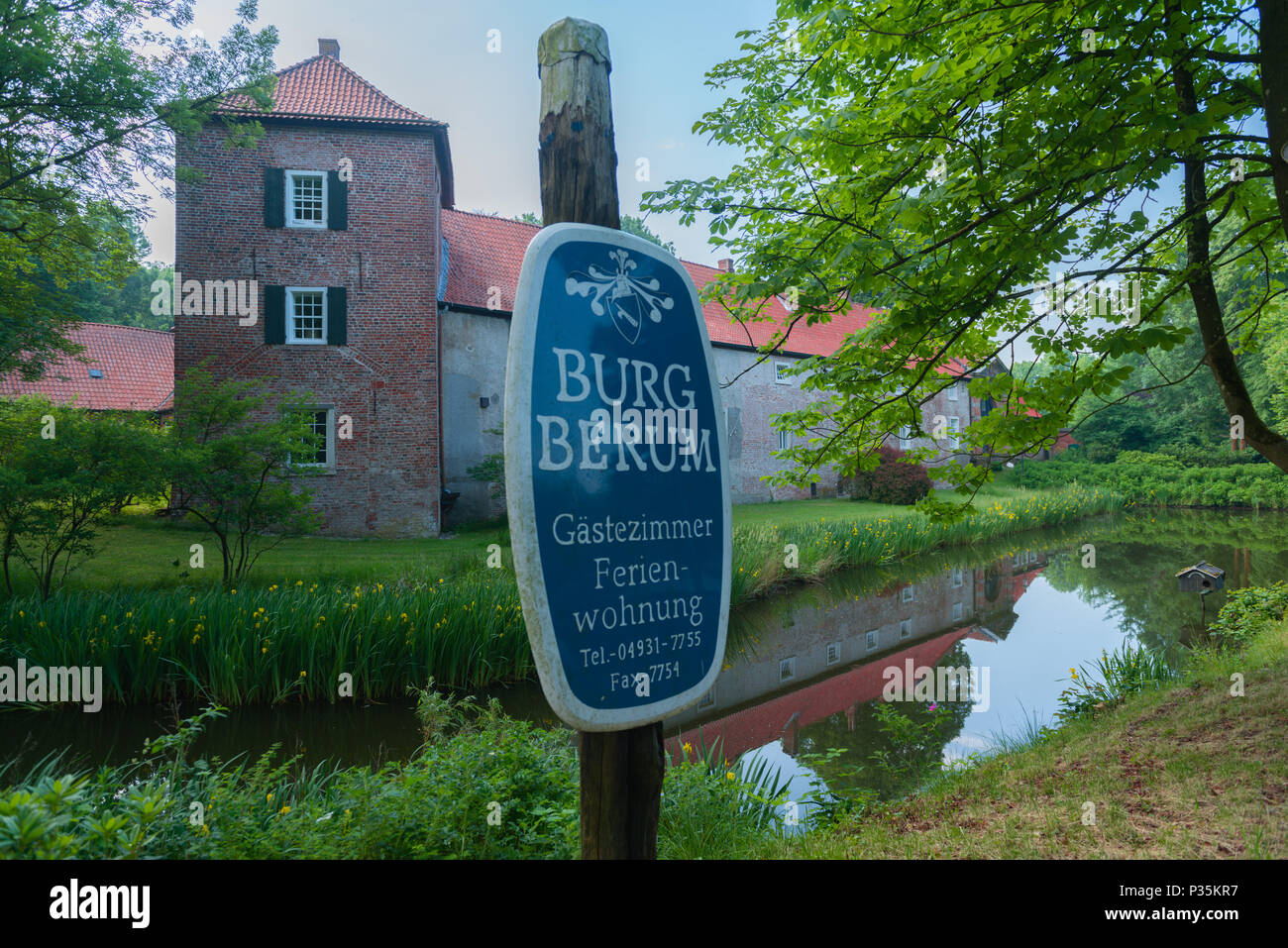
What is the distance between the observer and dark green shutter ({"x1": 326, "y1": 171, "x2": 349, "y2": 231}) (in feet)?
51.6

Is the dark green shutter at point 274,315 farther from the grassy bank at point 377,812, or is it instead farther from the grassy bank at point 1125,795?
the grassy bank at point 1125,795

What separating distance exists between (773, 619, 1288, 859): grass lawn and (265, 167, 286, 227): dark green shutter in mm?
16678

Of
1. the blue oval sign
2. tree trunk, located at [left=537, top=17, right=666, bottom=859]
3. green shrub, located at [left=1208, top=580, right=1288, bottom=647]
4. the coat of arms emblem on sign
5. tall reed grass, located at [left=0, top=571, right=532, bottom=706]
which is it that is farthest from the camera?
green shrub, located at [left=1208, top=580, right=1288, bottom=647]

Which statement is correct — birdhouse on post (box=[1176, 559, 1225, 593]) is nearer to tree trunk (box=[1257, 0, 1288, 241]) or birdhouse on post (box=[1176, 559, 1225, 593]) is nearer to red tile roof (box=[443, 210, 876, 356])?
tree trunk (box=[1257, 0, 1288, 241])

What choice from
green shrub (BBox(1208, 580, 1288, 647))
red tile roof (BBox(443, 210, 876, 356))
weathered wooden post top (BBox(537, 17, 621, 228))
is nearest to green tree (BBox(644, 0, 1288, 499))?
weathered wooden post top (BBox(537, 17, 621, 228))

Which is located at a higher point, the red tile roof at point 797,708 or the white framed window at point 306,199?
the white framed window at point 306,199

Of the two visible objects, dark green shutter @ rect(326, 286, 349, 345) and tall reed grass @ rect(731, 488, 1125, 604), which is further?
dark green shutter @ rect(326, 286, 349, 345)

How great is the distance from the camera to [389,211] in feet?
52.4

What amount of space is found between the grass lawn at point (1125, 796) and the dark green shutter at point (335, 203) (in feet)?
52.9

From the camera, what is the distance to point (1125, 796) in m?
3.93

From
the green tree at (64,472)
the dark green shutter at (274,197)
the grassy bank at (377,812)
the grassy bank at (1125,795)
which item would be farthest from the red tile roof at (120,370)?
the grassy bank at (1125,795)

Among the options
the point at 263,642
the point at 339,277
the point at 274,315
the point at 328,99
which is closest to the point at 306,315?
the point at 274,315

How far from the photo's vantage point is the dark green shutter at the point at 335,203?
51.6ft

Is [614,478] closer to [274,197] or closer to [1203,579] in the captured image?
[1203,579]
